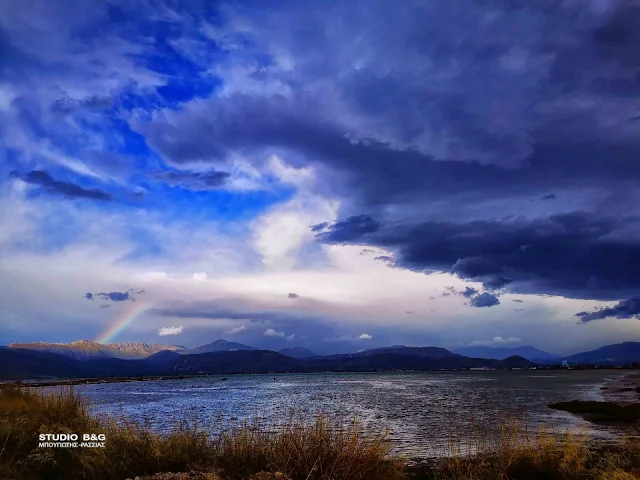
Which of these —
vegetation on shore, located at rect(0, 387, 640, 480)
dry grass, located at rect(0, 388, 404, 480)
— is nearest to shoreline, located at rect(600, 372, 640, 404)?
vegetation on shore, located at rect(0, 387, 640, 480)

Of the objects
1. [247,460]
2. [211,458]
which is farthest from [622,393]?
[211,458]

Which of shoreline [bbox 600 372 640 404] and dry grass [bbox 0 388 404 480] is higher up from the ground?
dry grass [bbox 0 388 404 480]

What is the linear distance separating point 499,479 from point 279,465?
256 inches

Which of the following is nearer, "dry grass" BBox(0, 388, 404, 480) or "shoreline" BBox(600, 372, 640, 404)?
"dry grass" BBox(0, 388, 404, 480)

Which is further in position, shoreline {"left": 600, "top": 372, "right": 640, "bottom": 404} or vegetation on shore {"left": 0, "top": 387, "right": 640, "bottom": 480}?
shoreline {"left": 600, "top": 372, "right": 640, "bottom": 404}

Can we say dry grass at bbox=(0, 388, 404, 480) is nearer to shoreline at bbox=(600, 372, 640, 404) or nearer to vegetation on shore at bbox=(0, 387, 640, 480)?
vegetation on shore at bbox=(0, 387, 640, 480)

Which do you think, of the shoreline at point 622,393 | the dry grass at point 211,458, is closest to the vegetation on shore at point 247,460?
the dry grass at point 211,458

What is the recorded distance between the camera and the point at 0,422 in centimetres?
1529

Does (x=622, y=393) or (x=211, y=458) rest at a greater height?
(x=211, y=458)

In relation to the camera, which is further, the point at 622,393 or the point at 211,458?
the point at 622,393

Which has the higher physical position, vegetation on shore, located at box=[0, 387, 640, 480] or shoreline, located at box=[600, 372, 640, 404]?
vegetation on shore, located at box=[0, 387, 640, 480]

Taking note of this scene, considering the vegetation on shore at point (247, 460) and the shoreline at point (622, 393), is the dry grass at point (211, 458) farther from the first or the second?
the shoreline at point (622, 393)

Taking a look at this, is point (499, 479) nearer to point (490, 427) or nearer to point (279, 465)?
point (279, 465)

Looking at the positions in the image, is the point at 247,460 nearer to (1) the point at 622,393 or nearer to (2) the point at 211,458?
(2) the point at 211,458
